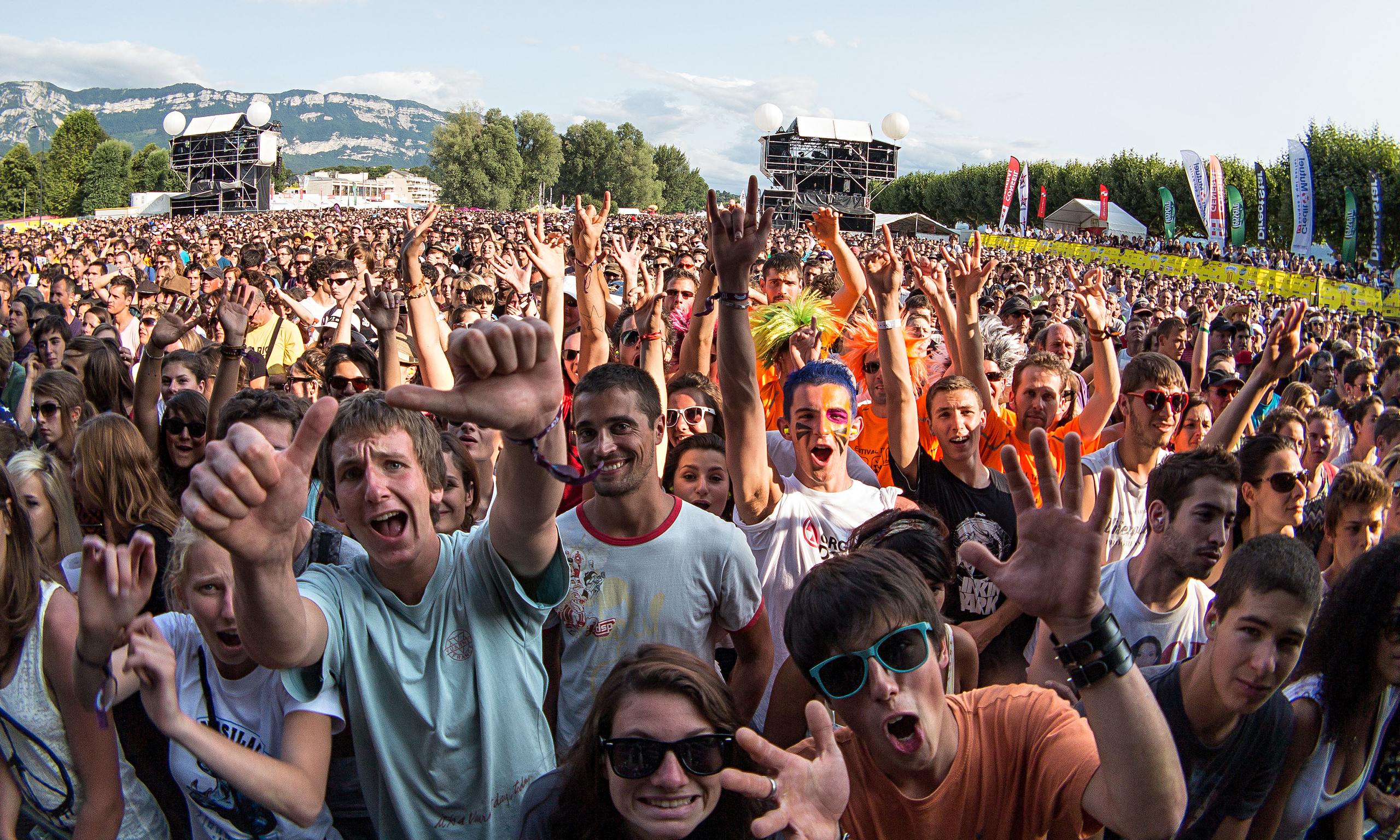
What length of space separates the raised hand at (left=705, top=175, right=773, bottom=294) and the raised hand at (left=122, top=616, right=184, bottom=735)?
1935mm

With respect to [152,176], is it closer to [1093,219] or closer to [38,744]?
[1093,219]

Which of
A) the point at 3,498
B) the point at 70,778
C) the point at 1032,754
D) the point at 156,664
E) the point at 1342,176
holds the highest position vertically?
the point at 1342,176

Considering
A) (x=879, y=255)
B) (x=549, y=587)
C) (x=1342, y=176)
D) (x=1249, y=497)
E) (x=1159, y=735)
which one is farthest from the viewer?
(x=1342, y=176)

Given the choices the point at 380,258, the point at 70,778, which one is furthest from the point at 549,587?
the point at 380,258

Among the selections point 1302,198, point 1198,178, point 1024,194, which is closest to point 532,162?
point 1024,194

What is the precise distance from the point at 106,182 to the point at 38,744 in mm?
102599

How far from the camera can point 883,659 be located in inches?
73.2

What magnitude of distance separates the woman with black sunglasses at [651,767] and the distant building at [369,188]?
275 ft

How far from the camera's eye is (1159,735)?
157 centimetres

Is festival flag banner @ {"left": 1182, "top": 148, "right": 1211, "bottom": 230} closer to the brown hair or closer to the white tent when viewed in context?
the white tent

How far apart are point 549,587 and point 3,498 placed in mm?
1316

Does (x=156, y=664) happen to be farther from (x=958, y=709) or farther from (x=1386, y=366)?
(x=1386, y=366)

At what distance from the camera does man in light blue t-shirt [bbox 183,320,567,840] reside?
6.29 ft

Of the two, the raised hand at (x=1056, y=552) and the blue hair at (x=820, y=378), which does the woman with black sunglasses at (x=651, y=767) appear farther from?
the blue hair at (x=820, y=378)
